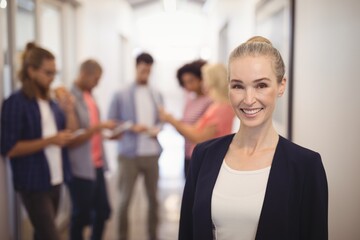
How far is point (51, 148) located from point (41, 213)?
34cm

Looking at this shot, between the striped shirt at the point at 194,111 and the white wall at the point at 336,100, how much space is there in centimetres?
101

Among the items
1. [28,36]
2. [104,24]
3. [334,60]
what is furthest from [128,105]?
[104,24]

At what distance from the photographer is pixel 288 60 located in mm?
1733

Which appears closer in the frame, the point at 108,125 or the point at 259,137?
the point at 259,137

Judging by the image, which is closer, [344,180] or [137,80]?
[344,180]

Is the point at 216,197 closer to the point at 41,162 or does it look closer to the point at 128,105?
the point at 41,162

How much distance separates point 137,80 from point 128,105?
21cm

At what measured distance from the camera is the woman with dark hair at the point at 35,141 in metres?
1.79

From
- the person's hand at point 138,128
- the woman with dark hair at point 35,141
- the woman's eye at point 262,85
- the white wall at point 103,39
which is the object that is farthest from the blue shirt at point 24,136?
the white wall at point 103,39

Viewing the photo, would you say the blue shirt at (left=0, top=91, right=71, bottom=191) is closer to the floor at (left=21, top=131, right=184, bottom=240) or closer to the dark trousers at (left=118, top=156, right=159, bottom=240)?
the floor at (left=21, top=131, right=184, bottom=240)

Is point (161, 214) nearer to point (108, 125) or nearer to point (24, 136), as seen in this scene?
point (108, 125)

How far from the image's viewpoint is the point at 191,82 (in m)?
2.61

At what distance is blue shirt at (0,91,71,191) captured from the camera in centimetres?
178

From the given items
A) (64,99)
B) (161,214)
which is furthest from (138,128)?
(161,214)
